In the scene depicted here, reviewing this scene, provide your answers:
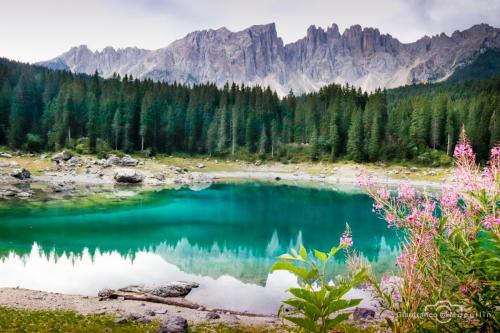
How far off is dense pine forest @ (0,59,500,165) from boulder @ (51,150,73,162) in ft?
17.3

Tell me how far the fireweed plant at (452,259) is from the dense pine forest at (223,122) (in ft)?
298

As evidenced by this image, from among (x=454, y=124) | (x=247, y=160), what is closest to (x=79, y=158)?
(x=247, y=160)

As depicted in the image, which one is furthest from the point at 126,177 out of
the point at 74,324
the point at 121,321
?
the point at 74,324

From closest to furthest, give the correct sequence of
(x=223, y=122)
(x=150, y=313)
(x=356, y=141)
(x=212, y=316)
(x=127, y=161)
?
(x=212, y=316)
(x=150, y=313)
(x=127, y=161)
(x=356, y=141)
(x=223, y=122)

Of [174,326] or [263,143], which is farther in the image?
[263,143]

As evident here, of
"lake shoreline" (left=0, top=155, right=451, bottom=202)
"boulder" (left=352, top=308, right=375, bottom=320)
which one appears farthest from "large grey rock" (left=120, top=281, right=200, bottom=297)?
"lake shoreline" (left=0, top=155, right=451, bottom=202)

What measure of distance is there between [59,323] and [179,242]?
18.9m

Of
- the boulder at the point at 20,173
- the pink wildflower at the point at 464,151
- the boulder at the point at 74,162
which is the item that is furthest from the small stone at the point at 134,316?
the boulder at the point at 74,162

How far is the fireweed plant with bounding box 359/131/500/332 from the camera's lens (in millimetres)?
4871

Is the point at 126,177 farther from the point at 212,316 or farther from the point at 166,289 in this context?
the point at 212,316

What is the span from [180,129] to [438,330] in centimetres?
11397

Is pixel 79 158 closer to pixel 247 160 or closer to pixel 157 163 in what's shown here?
pixel 157 163

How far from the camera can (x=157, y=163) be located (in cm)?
9056

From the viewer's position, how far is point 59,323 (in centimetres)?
1356
